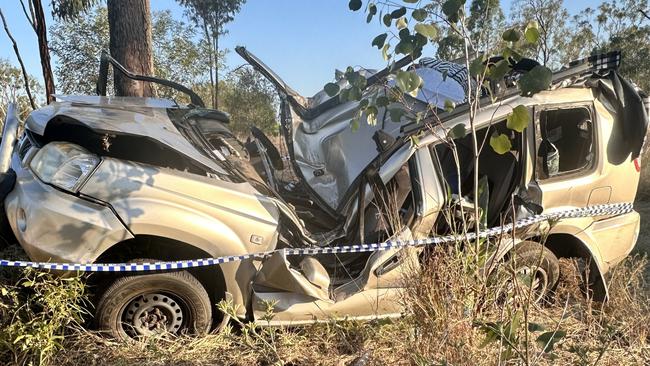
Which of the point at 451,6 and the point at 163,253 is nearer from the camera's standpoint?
the point at 451,6

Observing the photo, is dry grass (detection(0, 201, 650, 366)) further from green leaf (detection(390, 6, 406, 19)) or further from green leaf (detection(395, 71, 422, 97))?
green leaf (detection(390, 6, 406, 19))

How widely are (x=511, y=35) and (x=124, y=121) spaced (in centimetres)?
235

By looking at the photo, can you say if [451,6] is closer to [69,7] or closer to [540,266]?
[540,266]

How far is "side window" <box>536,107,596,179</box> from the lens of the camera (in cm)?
375

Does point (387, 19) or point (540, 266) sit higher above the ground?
point (387, 19)

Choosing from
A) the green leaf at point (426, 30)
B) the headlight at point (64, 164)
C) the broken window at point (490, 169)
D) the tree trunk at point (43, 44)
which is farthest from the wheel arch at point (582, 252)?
the tree trunk at point (43, 44)

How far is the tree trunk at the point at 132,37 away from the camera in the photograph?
639cm

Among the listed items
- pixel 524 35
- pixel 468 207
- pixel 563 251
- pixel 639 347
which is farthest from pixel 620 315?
pixel 524 35

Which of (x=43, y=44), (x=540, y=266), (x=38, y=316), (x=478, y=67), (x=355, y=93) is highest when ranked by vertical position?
(x=43, y=44)

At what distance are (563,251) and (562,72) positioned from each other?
1.42 metres

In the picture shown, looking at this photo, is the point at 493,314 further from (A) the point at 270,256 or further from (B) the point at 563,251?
(B) the point at 563,251

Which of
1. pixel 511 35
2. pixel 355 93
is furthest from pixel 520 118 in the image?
pixel 355 93

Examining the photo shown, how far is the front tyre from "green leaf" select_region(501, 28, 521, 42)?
7.13 ft

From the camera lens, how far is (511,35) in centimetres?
209
